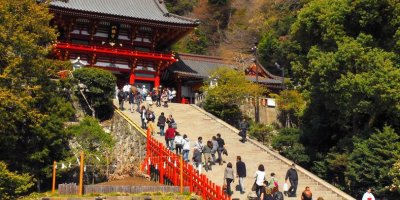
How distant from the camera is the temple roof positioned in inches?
1496

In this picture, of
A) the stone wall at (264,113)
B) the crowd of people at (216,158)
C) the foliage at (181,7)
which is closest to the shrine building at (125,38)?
the crowd of people at (216,158)

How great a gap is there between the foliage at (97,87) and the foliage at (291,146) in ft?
27.9

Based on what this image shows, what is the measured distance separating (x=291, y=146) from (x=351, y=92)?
493 cm

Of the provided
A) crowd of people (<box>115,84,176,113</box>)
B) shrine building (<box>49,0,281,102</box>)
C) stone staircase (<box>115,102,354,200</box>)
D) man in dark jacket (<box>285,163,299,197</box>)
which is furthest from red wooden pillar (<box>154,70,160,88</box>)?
man in dark jacket (<box>285,163,299,197</box>)

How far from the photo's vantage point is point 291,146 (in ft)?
80.2

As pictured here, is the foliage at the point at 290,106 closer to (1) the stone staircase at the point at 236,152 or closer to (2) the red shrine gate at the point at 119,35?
(1) the stone staircase at the point at 236,152

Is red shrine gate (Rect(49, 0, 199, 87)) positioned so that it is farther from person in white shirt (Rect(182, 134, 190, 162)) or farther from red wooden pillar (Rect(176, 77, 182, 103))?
person in white shirt (Rect(182, 134, 190, 162))

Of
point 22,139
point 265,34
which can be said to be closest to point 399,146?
point 22,139

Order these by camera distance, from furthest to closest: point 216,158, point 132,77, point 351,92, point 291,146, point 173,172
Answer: point 132,77 < point 291,146 < point 351,92 < point 216,158 < point 173,172

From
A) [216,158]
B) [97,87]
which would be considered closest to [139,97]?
[97,87]

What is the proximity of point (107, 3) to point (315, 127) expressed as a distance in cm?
1920

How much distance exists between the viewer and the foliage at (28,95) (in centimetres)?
1814

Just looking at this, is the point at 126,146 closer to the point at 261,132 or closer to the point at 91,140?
the point at 91,140

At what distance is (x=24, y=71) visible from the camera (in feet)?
62.3
